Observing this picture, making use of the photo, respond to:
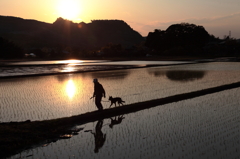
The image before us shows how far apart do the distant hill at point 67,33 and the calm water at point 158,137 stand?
128140mm

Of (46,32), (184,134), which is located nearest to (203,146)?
(184,134)

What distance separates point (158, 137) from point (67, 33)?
16886 centimetres

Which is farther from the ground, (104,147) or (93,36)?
(93,36)

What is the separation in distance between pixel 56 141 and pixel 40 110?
2.99m

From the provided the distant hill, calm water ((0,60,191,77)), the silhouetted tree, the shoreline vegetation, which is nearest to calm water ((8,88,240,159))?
the shoreline vegetation

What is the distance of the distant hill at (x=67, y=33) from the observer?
14079 centimetres

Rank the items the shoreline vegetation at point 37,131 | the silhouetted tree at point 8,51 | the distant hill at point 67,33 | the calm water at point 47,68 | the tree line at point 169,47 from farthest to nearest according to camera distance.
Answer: the distant hill at point 67,33
the tree line at point 169,47
the silhouetted tree at point 8,51
the calm water at point 47,68
the shoreline vegetation at point 37,131

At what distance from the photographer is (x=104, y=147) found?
531 cm

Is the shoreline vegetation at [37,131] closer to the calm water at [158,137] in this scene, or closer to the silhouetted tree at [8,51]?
the calm water at [158,137]

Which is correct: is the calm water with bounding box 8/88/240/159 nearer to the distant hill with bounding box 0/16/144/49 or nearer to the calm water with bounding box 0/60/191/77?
the calm water with bounding box 0/60/191/77

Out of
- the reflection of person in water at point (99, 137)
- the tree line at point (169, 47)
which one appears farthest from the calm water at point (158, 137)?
the tree line at point (169, 47)

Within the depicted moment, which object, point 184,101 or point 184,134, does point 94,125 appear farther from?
point 184,101

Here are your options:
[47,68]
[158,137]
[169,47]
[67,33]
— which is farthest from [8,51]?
[67,33]

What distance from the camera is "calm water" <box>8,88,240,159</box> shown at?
4.86 metres
